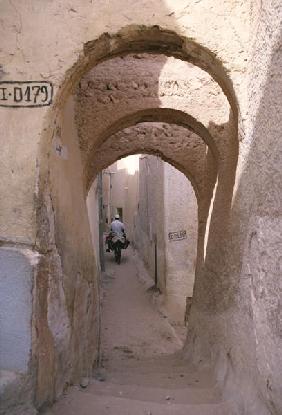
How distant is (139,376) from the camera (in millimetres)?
4137

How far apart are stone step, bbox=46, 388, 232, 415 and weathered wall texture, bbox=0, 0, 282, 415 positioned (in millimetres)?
110

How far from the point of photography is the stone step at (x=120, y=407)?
2564 millimetres

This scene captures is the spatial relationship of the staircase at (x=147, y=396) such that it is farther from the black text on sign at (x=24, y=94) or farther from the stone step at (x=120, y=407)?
the black text on sign at (x=24, y=94)

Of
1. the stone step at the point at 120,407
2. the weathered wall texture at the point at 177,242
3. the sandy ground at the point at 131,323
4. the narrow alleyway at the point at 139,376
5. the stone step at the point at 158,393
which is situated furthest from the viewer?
the weathered wall texture at the point at 177,242

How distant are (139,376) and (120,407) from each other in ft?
4.94

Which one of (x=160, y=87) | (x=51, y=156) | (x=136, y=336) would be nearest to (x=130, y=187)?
(x=136, y=336)

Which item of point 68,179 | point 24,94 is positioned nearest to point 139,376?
point 68,179

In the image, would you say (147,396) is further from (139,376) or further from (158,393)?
(139,376)

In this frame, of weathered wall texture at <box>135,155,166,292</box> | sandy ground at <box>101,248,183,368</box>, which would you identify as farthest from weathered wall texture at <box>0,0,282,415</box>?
weathered wall texture at <box>135,155,166,292</box>

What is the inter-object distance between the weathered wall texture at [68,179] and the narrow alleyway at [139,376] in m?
0.17

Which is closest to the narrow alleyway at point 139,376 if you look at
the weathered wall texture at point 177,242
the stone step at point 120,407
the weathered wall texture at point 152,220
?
the stone step at point 120,407

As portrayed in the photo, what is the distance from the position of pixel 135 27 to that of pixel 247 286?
5.85ft

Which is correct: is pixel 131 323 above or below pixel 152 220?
below

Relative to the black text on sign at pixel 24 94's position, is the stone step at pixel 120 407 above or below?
below
